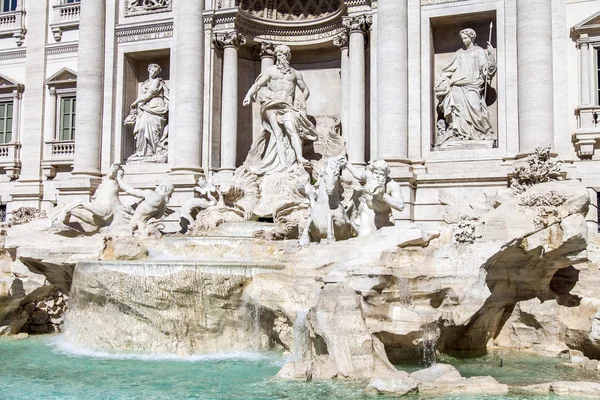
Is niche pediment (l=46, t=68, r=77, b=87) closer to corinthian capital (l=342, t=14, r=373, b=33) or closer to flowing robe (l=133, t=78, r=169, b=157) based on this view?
flowing robe (l=133, t=78, r=169, b=157)

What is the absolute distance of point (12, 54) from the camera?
2211 cm

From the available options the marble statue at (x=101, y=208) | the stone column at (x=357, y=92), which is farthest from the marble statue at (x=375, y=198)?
the marble statue at (x=101, y=208)

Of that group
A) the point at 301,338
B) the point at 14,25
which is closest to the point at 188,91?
the point at 14,25

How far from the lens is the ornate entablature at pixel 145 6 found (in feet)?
64.6

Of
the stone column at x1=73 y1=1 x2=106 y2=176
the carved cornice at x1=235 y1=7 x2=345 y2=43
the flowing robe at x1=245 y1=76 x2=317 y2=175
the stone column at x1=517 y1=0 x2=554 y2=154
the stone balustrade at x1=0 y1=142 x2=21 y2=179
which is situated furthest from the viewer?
the stone balustrade at x1=0 y1=142 x2=21 y2=179

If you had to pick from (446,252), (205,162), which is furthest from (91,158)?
(446,252)

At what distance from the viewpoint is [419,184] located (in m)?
16.6

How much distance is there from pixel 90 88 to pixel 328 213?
9874 mm

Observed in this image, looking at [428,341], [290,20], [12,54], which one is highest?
[290,20]

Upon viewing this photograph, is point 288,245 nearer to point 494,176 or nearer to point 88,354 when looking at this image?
point 88,354

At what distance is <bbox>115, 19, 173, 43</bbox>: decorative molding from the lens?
769 inches

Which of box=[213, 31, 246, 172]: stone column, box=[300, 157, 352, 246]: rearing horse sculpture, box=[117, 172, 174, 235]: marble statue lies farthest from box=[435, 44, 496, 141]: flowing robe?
box=[117, 172, 174, 235]: marble statue

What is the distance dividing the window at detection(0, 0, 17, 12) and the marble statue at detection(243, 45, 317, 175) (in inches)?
381

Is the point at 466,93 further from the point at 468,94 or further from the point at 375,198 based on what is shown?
the point at 375,198
